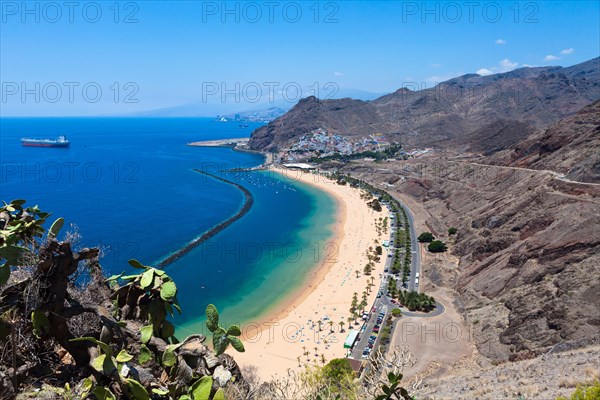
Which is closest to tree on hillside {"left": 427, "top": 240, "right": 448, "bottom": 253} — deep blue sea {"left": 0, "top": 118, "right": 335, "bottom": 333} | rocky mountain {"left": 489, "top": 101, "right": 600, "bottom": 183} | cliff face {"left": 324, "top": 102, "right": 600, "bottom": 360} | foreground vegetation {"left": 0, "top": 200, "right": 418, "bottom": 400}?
cliff face {"left": 324, "top": 102, "right": 600, "bottom": 360}

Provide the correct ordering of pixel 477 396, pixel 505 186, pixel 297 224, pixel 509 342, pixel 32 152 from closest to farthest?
pixel 477 396
pixel 509 342
pixel 505 186
pixel 297 224
pixel 32 152

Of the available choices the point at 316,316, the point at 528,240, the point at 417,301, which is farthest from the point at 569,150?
the point at 316,316

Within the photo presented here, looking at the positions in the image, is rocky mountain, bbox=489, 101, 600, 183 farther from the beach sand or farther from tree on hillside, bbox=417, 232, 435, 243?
the beach sand

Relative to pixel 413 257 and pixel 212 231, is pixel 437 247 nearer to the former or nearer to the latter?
pixel 413 257

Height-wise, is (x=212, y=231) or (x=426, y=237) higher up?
(x=426, y=237)

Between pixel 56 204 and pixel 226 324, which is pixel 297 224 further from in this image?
pixel 56 204

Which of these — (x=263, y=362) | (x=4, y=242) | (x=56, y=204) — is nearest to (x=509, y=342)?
(x=263, y=362)
